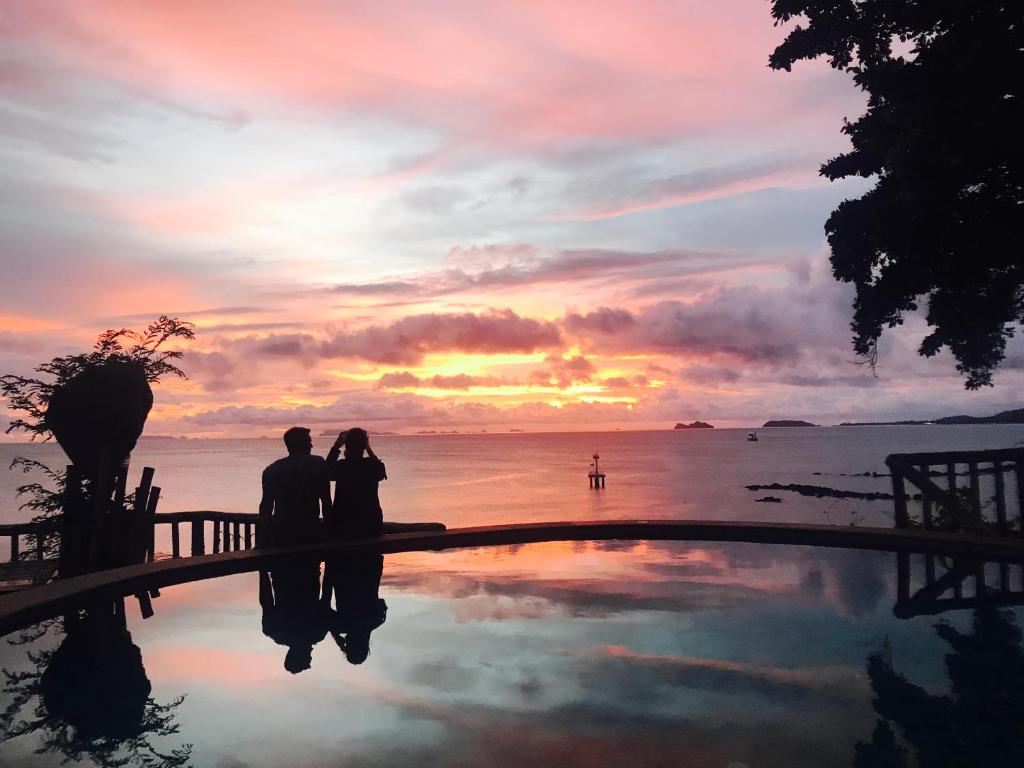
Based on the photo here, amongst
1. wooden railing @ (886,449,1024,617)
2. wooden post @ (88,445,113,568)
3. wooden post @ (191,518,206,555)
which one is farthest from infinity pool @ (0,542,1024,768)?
wooden post @ (191,518,206,555)

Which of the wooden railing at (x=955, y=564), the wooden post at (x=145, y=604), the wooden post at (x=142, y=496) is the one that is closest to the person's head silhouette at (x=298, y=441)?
the wooden post at (x=145, y=604)

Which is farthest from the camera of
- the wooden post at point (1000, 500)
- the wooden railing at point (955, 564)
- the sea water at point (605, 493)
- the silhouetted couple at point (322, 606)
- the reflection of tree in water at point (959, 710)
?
the sea water at point (605, 493)

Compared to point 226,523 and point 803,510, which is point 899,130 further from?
point 803,510

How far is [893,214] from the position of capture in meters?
12.1

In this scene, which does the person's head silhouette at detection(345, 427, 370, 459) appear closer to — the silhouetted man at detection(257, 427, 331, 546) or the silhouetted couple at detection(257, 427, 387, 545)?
the silhouetted couple at detection(257, 427, 387, 545)

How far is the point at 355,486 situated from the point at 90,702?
4714 millimetres

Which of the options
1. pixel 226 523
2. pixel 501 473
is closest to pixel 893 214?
pixel 226 523

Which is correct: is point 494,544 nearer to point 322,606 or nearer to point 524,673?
point 322,606

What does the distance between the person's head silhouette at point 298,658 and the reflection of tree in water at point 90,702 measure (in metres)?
0.94

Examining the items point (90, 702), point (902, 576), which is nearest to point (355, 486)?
point (90, 702)

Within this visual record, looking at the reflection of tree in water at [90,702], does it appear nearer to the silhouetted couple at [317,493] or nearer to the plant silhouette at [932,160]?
the silhouetted couple at [317,493]

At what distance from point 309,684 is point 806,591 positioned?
5.57 m

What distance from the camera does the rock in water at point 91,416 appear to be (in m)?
12.6

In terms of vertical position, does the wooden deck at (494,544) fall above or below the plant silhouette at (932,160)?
below
